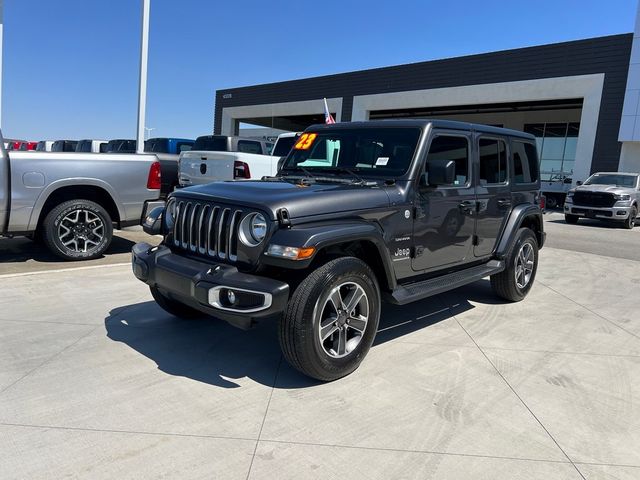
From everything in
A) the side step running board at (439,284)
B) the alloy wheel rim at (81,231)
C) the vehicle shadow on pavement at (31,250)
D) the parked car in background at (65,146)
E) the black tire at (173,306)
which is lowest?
the vehicle shadow on pavement at (31,250)

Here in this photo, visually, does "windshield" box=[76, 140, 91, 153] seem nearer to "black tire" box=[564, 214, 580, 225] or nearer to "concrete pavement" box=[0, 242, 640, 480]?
"concrete pavement" box=[0, 242, 640, 480]

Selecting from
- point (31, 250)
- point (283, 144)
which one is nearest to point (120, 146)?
point (283, 144)

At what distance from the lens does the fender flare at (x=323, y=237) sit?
3186 millimetres

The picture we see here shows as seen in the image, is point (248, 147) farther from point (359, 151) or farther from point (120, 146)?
point (359, 151)

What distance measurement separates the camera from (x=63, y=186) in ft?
22.1

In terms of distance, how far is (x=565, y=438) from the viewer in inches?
116

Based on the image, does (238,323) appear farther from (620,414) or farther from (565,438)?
(620,414)

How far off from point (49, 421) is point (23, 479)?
0.56 meters

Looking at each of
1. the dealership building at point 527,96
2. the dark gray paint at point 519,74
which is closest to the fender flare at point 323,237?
the dealership building at point 527,96

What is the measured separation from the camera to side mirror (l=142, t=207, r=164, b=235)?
14.3ft

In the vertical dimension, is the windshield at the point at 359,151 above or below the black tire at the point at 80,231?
above

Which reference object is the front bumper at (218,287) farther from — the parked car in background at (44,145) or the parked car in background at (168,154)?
the parked car in background at (44,145)

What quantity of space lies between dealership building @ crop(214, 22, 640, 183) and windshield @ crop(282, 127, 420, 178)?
64.8 ft

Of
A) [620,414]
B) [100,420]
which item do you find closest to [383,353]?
[620,414]
